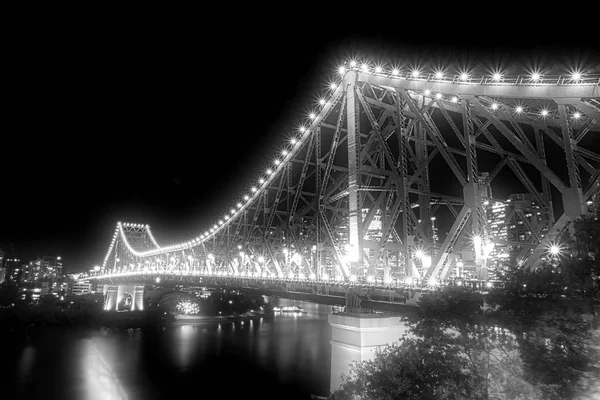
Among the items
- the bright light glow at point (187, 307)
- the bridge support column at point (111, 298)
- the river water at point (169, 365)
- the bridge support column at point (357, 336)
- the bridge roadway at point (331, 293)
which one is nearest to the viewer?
the bridge roadway at point (331, 293)

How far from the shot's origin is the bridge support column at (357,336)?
1808cm

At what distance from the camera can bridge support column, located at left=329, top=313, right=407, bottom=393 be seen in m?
18.1

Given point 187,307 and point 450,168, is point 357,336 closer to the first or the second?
point 450,168

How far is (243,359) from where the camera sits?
55125mm

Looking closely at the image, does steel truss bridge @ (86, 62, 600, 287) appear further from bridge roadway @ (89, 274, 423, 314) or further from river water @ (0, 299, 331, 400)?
river water @ (0, 299, 331, 400)

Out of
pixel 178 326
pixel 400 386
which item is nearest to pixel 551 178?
pixel 400 386

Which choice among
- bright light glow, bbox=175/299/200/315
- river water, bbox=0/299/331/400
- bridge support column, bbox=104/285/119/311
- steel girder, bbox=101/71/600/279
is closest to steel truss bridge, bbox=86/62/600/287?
steel girder, bbox=101/71/600/279

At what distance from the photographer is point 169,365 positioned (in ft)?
173

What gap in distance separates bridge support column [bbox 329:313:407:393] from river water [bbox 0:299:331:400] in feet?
71.8

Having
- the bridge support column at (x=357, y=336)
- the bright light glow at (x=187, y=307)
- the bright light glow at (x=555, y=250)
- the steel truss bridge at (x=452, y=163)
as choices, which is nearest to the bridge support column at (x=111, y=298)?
the bright light glow at (x=187, y=307)

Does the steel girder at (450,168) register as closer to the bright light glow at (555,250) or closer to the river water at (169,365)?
the bright light glow at (555,250)

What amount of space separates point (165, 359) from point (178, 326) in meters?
32.6

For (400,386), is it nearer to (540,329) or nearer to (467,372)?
(467,372)

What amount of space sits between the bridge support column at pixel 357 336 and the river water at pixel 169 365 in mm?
21897
